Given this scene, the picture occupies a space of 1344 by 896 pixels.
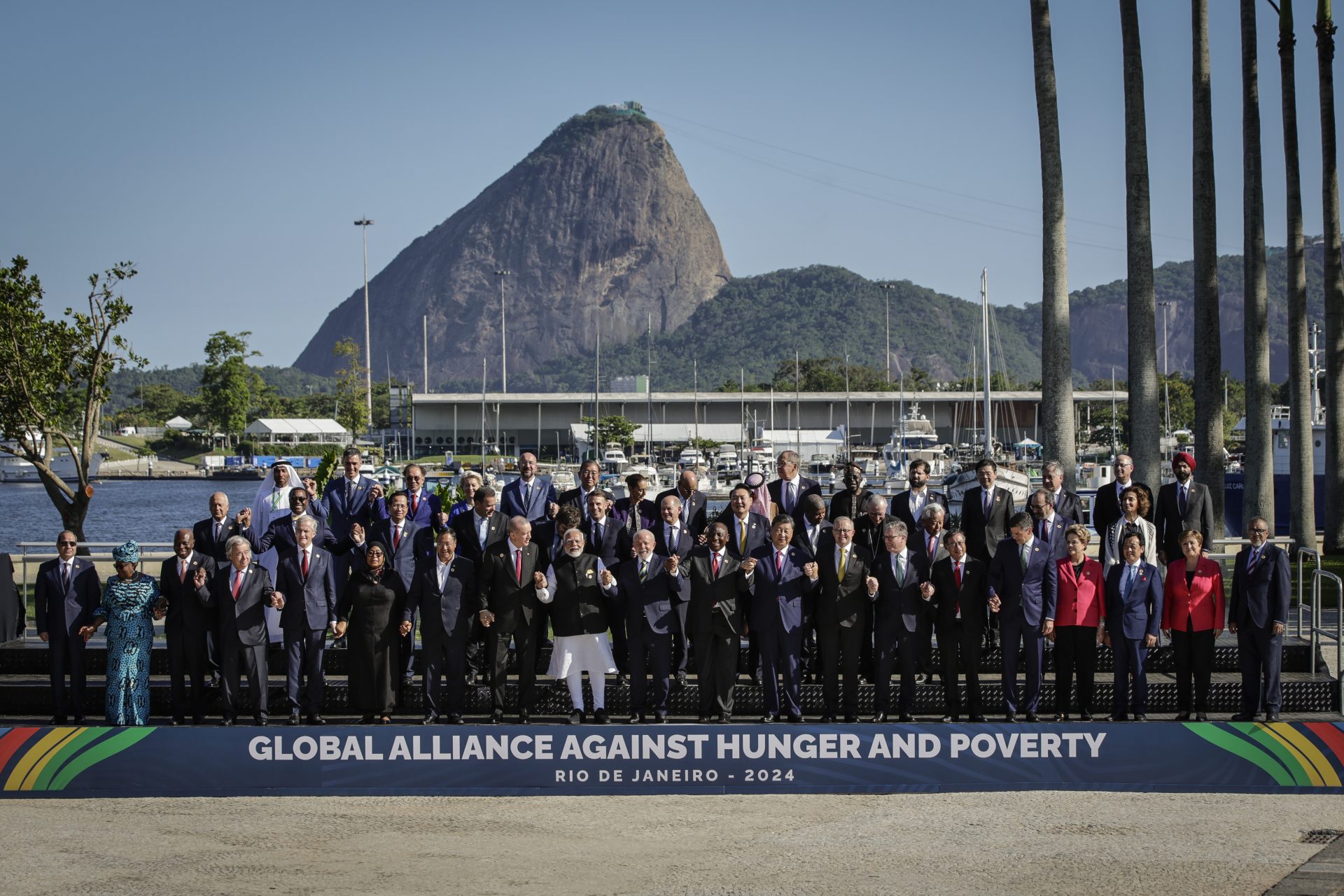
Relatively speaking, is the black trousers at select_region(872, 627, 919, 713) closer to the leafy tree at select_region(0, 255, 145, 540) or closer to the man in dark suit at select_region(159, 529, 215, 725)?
the man in dark suit at select_region(159, 529, 215, 725)


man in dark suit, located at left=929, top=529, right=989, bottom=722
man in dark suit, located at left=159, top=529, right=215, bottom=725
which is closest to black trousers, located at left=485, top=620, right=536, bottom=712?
man in dark suit, located at left=159, top=529, right=215, bottom=725

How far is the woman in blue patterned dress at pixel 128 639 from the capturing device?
10.9 m

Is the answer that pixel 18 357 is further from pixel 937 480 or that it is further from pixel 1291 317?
pixel 937 480

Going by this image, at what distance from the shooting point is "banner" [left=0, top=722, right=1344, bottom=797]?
9.48 metres

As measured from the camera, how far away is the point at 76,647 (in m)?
11.3

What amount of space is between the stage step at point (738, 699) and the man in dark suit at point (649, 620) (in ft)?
1.15

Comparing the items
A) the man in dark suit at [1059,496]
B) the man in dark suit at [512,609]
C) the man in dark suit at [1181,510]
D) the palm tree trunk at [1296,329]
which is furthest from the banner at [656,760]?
the palm tree trunk at [1296,329]

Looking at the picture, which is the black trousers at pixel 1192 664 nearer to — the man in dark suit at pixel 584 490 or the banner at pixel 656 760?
the banner at pixel 656 760

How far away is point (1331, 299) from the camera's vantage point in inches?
985

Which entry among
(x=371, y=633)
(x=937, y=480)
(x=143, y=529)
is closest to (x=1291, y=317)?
(x=371, y=633)

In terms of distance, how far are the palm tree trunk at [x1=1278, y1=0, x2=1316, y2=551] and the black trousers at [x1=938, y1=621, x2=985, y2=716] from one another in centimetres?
1524

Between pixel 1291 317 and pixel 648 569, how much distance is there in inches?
753

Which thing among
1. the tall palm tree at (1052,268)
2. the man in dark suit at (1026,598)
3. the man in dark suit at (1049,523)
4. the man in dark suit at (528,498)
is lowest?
the man in dark suit at (1026,598)

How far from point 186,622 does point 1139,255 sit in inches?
482
